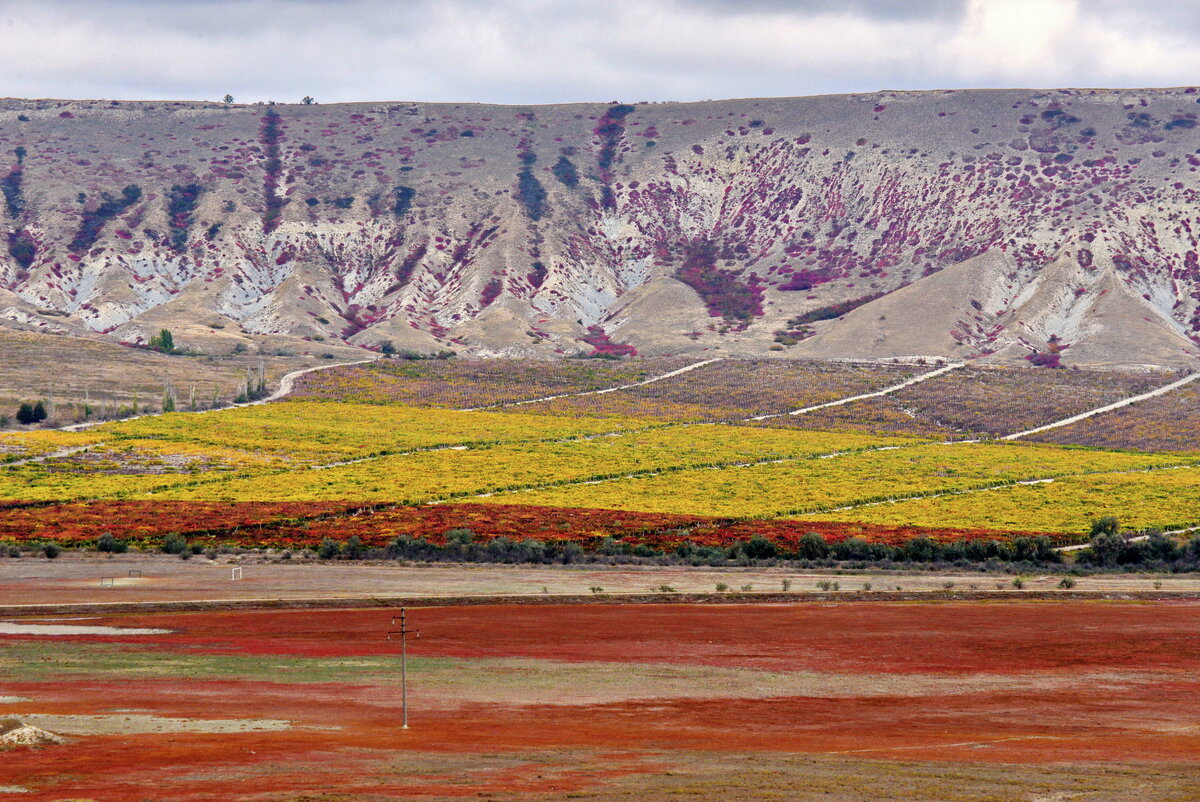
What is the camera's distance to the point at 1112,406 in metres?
133

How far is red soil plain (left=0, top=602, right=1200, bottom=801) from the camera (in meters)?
19.7

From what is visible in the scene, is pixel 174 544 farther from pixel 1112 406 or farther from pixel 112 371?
pixel 1112 406

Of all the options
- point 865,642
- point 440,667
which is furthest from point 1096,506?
point 440,667

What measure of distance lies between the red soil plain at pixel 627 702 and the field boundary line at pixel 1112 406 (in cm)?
7619

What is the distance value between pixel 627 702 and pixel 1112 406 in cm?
11597

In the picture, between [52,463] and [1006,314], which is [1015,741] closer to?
[52,463]

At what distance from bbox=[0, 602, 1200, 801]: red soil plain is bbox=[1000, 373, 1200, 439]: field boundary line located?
76.2 meters

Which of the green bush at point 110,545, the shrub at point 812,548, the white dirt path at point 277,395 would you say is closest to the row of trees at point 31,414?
the white dirt path at point 277,395

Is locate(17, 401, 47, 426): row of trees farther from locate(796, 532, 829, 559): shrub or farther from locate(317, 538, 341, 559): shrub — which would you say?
locate(796, 532, 829, 559): shrub

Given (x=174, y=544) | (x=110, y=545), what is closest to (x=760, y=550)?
(x=174, y=544)

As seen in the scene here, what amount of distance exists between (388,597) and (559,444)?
59555 millimetres

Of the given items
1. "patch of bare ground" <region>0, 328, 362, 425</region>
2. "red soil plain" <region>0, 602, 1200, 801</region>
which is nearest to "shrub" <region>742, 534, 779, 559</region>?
"red soil plain" <region>0, 602, 1200, 801</region>

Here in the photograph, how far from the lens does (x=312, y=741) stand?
23.8m

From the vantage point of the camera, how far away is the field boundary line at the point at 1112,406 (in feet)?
408
